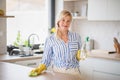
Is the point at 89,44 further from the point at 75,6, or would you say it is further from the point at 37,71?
the point at 37,71

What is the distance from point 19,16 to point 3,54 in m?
0.95

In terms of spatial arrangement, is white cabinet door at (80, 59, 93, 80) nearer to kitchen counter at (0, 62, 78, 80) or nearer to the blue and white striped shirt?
the blue and white striped shirt

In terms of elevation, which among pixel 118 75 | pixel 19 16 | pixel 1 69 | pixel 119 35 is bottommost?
pixel 118 75

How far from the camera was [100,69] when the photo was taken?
14.7 ft

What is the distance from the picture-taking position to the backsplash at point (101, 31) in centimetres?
507

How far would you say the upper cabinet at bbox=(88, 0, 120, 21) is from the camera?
465cm

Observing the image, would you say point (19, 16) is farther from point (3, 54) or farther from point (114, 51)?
point (114, 51)

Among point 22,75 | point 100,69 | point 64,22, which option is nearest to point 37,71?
point 22,75

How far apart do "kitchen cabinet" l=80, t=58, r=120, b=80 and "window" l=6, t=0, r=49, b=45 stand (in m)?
1.38

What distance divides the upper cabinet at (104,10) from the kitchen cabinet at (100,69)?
815mm

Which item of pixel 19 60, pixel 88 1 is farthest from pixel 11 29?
pixel 88 1

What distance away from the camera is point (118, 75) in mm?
4285

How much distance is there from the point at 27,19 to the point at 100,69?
1898 millimetres

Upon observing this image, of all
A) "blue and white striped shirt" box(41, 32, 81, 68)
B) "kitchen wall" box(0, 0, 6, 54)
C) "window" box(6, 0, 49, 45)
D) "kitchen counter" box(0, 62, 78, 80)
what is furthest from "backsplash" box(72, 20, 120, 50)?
"kitchen counter" box(0, 62, 78, 80)
